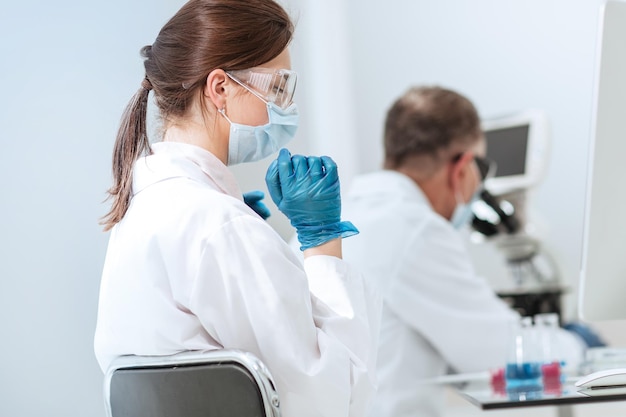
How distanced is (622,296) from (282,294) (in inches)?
23.2

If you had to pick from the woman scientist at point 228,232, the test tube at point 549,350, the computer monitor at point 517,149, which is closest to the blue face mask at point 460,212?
the test tube at point 549,350

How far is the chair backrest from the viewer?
98cm

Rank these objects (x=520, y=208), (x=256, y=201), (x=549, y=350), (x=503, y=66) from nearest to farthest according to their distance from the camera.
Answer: (x=256, y=201) < (x=549, y=350) < (x=520, y=208) < (x=503, y=66)

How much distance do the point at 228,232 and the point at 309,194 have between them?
0.21m

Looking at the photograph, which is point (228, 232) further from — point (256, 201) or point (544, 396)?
Result: point (544, 396)

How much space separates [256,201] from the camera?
144 cm

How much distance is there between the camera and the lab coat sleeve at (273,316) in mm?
1083

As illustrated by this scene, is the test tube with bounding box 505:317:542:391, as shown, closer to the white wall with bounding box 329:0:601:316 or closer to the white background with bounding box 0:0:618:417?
the white background with bounding box 0:0:618:417

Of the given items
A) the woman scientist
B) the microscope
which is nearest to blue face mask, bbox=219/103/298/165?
the woman scientist

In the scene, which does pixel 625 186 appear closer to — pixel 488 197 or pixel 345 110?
pixel 488 197

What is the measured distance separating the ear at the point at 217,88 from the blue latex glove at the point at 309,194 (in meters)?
0.12

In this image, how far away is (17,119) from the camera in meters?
1.31

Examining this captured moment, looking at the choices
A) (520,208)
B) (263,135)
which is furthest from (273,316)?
(520,208)

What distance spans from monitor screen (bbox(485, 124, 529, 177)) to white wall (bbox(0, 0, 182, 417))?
228 cm
